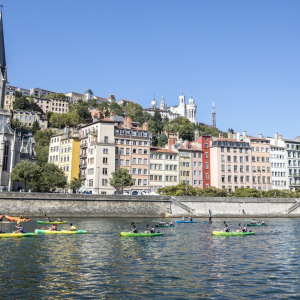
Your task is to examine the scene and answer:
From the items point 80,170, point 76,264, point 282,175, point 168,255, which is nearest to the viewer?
point 76,264

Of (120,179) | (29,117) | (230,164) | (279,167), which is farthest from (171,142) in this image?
(29,117)

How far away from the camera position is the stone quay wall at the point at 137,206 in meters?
63.8

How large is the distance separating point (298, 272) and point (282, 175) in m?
87.5

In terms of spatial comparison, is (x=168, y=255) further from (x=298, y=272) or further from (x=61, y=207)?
(x=61, y=207)

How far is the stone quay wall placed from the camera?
63.8 m

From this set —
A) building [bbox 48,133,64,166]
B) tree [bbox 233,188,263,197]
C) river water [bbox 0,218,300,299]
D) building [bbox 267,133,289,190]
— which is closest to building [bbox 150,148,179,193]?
tree [bbox 233,188,263,197]

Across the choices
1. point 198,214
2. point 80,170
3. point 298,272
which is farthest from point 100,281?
point 80,170

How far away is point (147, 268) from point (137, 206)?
146 feet

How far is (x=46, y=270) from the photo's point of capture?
2609 cm

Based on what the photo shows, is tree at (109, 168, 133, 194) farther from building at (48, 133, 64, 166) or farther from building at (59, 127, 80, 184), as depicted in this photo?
building at (48, 133, 64, 166)

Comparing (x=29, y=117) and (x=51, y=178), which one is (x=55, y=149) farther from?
(x=29, y=117)

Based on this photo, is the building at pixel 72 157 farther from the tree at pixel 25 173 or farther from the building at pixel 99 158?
the tree at pixel 25 173

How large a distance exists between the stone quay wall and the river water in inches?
852

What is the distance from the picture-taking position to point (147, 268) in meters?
27.4
